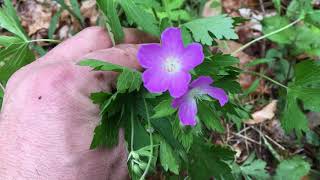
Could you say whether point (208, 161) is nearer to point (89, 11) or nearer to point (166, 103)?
point (166, 103)

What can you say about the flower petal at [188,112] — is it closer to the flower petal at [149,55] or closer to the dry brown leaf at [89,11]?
the flower petal at [149,55]

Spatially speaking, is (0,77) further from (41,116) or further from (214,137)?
(214,137)

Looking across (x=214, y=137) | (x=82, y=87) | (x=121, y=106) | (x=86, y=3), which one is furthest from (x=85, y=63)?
(x=86, y=3)

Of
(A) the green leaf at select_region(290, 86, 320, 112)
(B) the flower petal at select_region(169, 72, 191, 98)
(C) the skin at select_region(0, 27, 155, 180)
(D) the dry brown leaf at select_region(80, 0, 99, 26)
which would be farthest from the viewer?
(D) the dry brown leaf at select_region(80, 0, 99, 26)

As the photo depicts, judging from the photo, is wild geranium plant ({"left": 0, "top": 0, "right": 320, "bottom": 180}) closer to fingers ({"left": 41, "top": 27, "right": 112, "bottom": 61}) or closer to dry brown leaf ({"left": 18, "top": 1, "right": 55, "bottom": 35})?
fingers ({"left": 41, "top": 27, "right": 112, "bottom": 61})

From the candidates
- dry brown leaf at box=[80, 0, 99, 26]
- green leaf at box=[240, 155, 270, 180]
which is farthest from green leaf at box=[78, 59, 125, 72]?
dry brown leaf at box=[80, 0, 99, 26]

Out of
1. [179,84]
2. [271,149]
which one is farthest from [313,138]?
[179,84]

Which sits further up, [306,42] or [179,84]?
[179,84]
